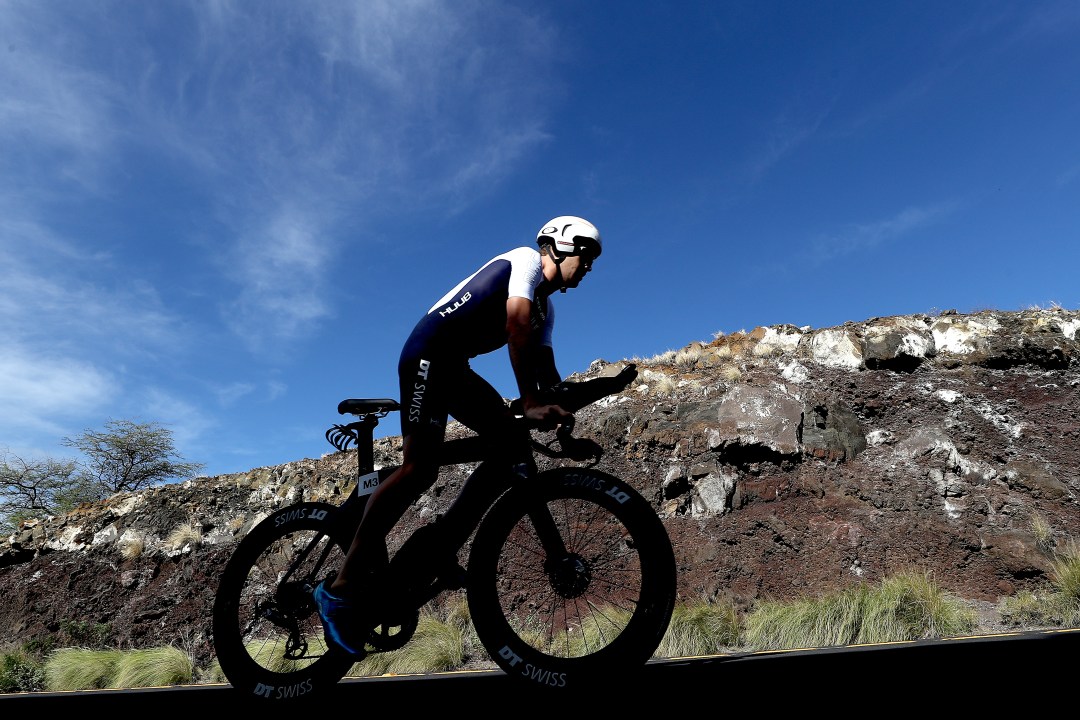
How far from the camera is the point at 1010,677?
7.23 ft

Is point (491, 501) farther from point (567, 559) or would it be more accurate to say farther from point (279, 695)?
point (279, 695)

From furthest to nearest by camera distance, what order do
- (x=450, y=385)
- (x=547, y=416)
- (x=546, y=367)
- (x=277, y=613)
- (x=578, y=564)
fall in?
1. (x=277, y=613)
2. (x=546, y=367)
3. (x=450, y=385)
4. (x=578, y=564)
5. (x=547, y=416)

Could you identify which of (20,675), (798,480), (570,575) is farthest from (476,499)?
(20,675)

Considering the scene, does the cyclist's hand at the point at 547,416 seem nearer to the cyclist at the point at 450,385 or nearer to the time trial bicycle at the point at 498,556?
the time trial bicycle at the point at 498,556

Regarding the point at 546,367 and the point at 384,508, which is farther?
the point at 546,367

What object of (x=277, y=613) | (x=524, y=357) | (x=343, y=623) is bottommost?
(x=343, y=623)

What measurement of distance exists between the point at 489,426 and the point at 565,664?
3.64ft

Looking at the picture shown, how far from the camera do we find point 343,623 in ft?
9.90

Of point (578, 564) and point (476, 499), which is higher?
point (476, 499)

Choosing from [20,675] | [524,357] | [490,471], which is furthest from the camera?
[20,675]

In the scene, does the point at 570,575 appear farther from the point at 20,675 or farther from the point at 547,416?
the point at 20,675

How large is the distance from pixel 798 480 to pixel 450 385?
7.96 m

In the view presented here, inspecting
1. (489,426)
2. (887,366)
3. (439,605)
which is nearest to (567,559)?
(489,426)

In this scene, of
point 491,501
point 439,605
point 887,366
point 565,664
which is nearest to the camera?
point 565,664
